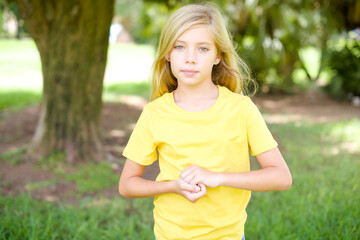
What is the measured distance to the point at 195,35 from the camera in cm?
148

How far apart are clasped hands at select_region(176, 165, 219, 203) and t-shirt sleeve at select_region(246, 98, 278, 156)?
21 centimetres

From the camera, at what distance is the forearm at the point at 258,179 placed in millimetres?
1390

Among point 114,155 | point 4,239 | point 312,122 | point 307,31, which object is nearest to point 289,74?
point 307,31

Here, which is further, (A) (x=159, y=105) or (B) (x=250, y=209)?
(B) (x=250, y=209)

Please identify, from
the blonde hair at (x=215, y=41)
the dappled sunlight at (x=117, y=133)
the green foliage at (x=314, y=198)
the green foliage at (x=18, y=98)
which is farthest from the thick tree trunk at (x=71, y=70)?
the green foliage at (x=18, y=98)

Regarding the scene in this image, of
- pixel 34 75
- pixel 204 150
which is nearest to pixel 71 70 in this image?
pixel 204 150

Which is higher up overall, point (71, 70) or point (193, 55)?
point (193, 55)

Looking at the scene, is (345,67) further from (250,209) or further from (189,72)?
(189,72)

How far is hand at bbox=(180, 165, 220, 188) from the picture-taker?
1354 mm

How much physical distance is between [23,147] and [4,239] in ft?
8.31

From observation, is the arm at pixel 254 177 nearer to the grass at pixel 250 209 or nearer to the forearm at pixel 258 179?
the forearm at pixel 258 179

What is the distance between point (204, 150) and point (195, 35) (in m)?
0.45

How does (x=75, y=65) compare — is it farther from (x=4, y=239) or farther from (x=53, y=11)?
(x=4, y=239)

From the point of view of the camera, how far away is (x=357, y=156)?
493cm
